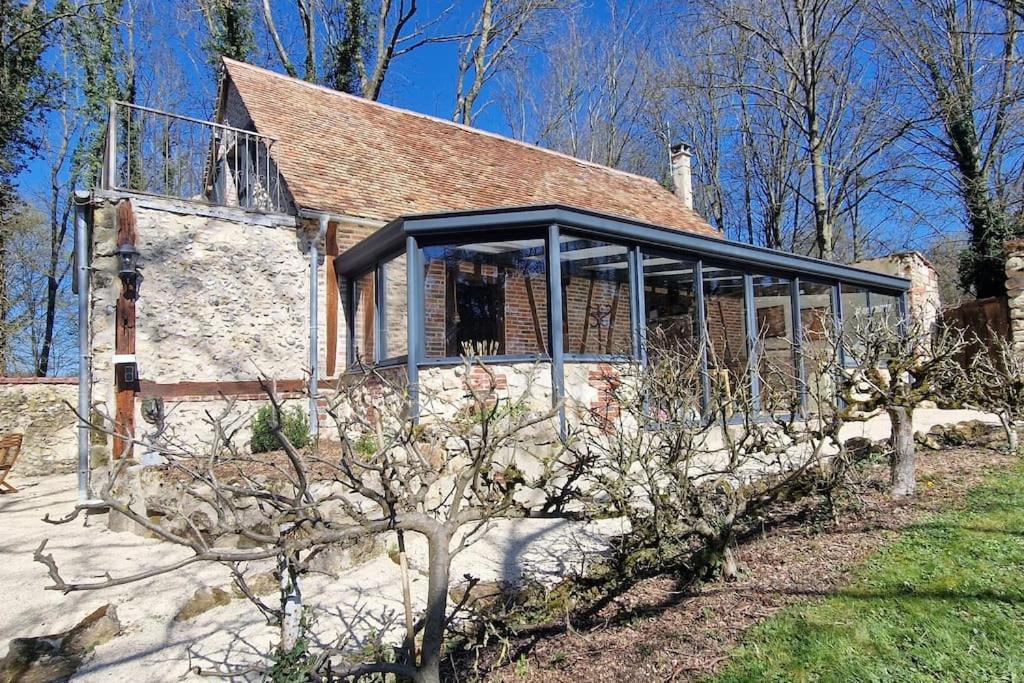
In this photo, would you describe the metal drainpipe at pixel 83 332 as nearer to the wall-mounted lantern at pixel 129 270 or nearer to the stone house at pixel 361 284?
the stone house at pixel 361 284

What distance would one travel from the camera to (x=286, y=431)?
845cm

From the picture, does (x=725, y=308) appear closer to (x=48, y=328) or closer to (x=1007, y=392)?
(x=1007, y=392)

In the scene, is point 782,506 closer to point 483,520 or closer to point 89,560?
point 483,520

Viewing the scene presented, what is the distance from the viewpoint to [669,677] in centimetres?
310

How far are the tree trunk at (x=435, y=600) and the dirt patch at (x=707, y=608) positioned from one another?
1.03 meters

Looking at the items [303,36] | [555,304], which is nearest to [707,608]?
[555,304]

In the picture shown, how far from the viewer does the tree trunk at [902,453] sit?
4961mm

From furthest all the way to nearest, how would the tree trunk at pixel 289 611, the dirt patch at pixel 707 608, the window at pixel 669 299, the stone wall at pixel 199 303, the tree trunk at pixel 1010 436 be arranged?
1. the window at pixel 669 299
2. the stone wall at pixel 199 303
3. the tree trunk at pixel 1010 436
4. the dirt patch at pixel 707 608
5. the tree trunk at pixel 289 611

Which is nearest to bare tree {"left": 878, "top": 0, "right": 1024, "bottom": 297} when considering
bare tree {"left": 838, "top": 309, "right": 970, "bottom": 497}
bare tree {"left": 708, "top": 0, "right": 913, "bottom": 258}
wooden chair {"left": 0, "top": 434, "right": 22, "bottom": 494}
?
bare tree {"left": 708, "top": 0, "right": 913, "bottom": 258}

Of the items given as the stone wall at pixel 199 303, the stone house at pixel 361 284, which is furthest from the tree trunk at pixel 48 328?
the stone wall at pixel 199 303

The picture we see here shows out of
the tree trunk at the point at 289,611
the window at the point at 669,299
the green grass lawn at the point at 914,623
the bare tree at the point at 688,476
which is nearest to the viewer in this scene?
the tree trunk at the point at 289,611

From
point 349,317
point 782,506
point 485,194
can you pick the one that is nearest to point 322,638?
point 782,506

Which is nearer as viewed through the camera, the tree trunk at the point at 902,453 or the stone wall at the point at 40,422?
the tree trunk at the point at 902,453

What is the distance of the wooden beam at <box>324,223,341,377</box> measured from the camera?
30.9 feet
